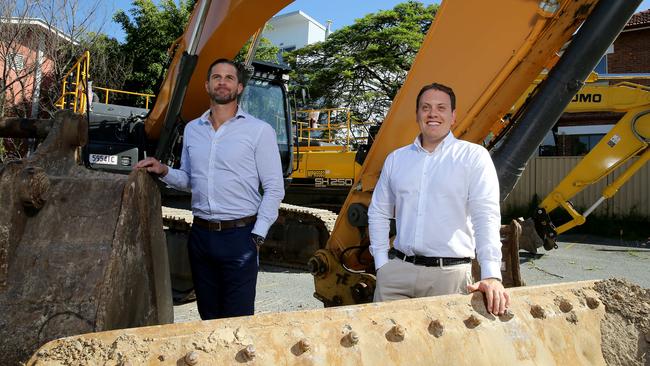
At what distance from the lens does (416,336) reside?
1.80 metres

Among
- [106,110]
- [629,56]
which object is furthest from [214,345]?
[629,56]

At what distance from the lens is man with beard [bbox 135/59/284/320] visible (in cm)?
280

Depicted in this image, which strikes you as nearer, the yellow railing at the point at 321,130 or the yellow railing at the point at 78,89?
the yellow railing at the point at 78,89

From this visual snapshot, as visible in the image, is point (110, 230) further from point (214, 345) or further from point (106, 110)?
point (106, 110)

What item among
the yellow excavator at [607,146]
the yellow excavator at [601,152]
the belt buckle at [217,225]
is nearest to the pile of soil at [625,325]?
the belt buckle at [217,225]

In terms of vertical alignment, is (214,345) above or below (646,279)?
above

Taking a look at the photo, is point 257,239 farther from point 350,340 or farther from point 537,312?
point 537,312

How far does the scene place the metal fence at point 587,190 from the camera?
533 inches

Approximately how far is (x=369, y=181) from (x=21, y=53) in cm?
1301

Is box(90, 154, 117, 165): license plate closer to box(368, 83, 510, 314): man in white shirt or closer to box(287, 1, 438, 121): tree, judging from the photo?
box(368, 83, 510, 314): man in white shirt

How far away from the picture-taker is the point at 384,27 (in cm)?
2677

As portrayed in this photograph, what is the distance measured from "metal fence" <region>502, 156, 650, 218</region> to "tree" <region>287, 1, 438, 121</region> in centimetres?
1051

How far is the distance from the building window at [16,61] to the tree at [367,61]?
544 inches

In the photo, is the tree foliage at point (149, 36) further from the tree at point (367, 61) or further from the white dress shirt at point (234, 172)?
the white dress shirt at point (234, 172)
